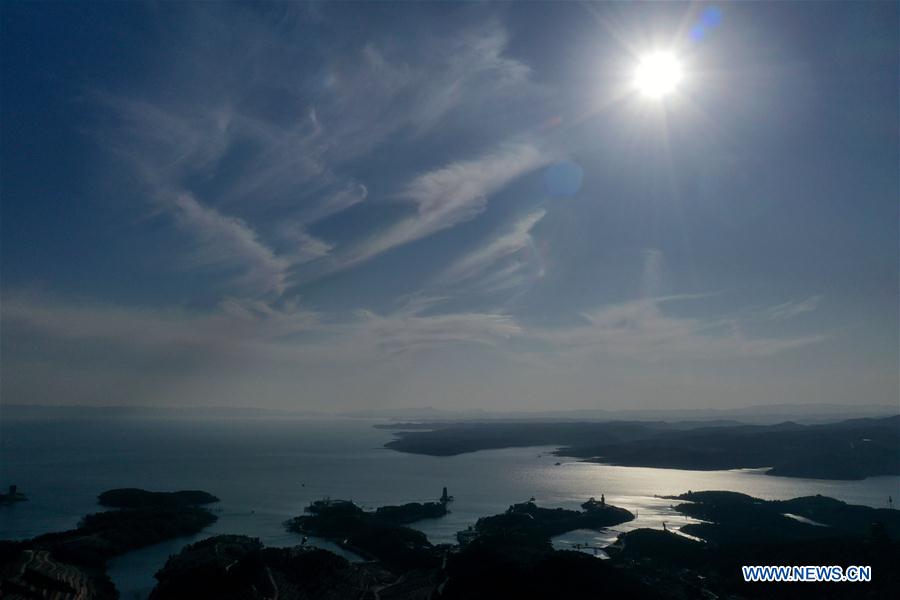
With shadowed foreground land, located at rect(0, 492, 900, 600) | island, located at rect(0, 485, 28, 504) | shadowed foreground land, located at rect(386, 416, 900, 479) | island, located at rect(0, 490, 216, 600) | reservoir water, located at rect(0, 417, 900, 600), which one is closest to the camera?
shadowed foreground land, located at rect(0, 492, 900, 600)

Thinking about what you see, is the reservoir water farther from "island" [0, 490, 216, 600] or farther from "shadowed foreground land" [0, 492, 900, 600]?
"shadowed foreground land" [0, 492, 900, 600]

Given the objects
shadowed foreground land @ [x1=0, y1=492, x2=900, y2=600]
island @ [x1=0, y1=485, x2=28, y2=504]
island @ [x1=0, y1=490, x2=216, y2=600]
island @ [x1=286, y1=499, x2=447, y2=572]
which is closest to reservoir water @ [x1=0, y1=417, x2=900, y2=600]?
island @ [x1=0, y1=485, x2=28, y2=504]

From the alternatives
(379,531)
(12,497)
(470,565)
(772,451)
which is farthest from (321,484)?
(772,451)

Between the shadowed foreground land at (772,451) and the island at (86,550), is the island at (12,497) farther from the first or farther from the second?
the shadowed foreground land at (772,451)

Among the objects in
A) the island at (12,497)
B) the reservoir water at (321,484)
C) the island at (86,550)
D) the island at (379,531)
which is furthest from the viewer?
the island at (12,497)

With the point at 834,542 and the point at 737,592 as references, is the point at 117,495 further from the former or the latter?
the point at 834,542

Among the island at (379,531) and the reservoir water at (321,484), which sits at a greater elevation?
the island at (379,531)

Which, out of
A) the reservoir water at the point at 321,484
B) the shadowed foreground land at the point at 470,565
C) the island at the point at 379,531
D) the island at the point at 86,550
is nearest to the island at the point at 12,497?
the reservoir water at the point at 321,484
